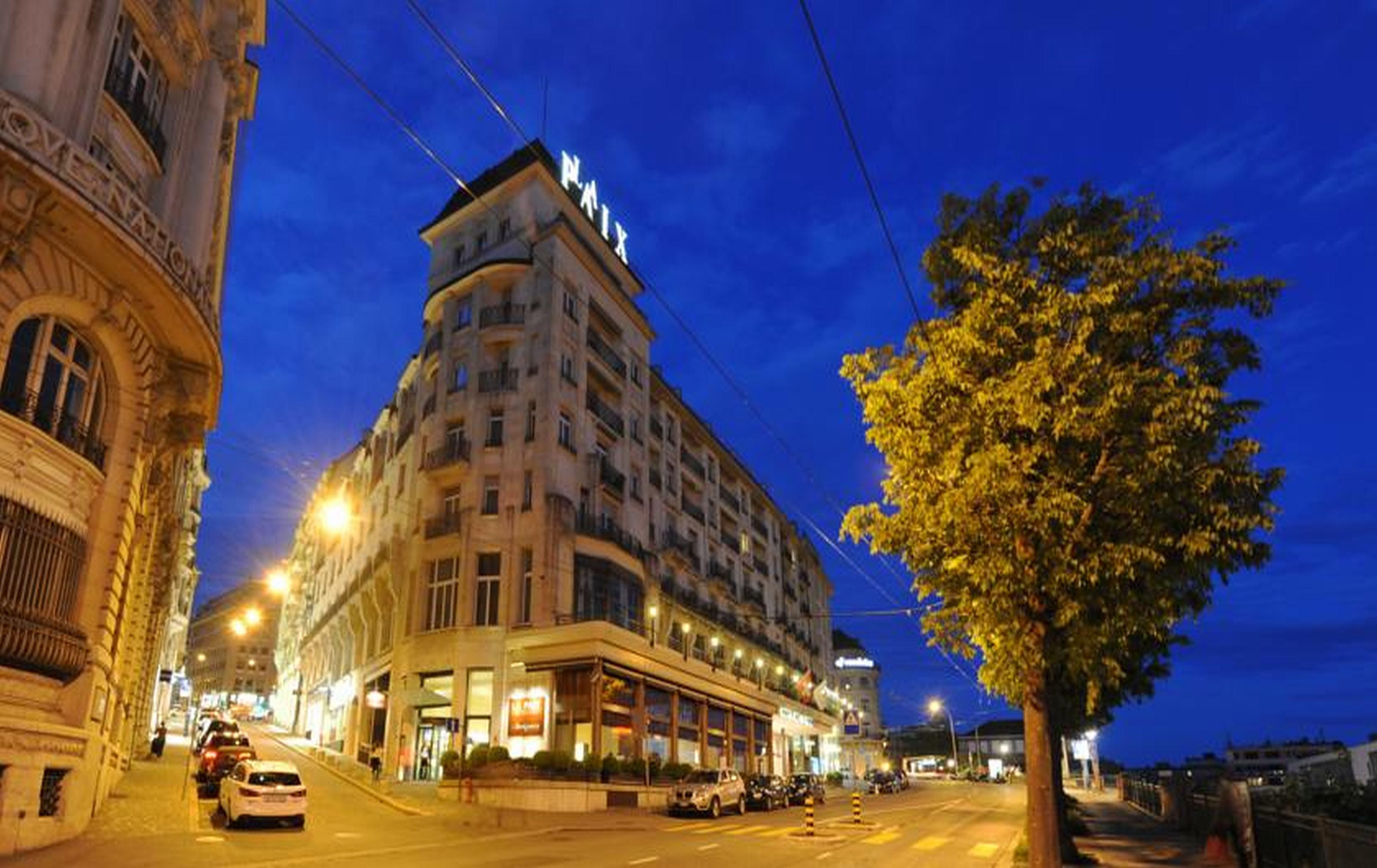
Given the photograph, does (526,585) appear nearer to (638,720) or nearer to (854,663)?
(638,720)

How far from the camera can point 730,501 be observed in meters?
67.4

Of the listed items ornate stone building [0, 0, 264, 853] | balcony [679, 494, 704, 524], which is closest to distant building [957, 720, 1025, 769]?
balcony [679, 494, 704, 524]

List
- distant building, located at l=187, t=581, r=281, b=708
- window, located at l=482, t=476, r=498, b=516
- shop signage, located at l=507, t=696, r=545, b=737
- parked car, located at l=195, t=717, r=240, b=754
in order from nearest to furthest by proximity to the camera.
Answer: parked car, located at l=195, t=717, r=240, b=754
shop signage, located at l=507, t=696, r=545, b=737
window, located at l=482, t=476, r=498, b=516
distant building, located at l=187, t=581, r=281, b=708

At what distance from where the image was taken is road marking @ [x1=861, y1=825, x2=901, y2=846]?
72.2ft

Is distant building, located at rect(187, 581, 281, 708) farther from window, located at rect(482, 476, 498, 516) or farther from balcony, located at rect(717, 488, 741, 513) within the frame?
→ window, located at rect(482, 476, 498, 516)

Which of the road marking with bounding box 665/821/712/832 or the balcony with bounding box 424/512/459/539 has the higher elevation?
the balcony with bounding box 424/512/459/539

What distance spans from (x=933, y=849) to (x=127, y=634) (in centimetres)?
2515

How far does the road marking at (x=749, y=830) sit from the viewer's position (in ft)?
80.7

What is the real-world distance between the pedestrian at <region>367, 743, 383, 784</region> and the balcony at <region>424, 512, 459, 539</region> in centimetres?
971

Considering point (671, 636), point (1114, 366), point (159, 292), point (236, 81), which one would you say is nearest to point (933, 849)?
Answer: point (1114, 366)

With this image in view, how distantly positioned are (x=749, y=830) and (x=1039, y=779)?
14.2 m

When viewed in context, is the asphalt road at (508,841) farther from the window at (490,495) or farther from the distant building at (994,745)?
the distant building at (994,745)

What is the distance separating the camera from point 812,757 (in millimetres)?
79188

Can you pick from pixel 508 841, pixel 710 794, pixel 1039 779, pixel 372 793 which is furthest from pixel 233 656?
pixel 1039 779
